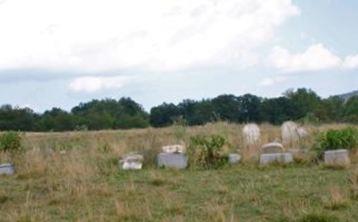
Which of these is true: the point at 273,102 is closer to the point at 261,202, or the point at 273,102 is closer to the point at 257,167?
the point at 257,167

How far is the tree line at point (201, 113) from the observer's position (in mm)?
45562

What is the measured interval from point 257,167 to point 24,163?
4.59 meters

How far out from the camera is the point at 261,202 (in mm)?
8578

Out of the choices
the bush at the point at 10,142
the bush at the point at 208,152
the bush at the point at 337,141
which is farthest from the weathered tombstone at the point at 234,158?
the bush at the point at 10,142

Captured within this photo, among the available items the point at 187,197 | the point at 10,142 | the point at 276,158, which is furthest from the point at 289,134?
the point at 187,197

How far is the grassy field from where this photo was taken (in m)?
7.95

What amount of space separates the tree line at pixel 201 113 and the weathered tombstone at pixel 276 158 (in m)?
29.5

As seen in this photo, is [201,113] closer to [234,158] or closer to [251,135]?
[251,135]

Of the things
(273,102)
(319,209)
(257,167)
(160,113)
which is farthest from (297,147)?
(160,113)

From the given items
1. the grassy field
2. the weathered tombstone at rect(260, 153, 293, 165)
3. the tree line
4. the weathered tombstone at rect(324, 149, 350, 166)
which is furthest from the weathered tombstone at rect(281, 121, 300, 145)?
the tree line

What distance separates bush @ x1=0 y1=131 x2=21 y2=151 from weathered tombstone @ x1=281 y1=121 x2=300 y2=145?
5.96 meters

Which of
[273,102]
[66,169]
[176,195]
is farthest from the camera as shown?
[273,102]

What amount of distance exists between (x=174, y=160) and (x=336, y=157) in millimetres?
3003

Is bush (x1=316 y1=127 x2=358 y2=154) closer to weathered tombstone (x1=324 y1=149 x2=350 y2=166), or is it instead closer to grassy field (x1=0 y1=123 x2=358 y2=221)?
weathered tombstone (x1=324 y1=149 x2=350 y2=166)
